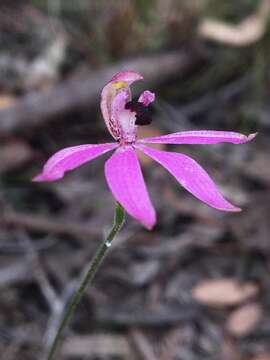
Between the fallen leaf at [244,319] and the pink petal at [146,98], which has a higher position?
the pink petal at [146,98]

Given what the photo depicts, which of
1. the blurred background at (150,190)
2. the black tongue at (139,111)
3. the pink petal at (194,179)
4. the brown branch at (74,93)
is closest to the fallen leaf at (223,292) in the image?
the blurred background at (150,190)

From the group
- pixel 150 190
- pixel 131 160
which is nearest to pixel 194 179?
pixel 131 160

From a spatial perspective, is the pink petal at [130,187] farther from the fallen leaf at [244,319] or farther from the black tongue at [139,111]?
the fallen leaf at [244,319]

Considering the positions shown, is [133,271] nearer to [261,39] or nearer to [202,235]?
[202,235]

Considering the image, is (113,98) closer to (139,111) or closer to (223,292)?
(139,111)

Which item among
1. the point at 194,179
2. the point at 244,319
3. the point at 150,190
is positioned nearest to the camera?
the point at 194,179

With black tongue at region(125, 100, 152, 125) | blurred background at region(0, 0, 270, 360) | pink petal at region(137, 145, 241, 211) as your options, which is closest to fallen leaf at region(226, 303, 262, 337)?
blurred background at region(0, 0, 270, 360)
